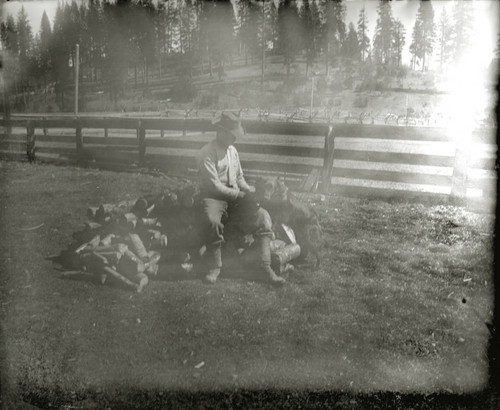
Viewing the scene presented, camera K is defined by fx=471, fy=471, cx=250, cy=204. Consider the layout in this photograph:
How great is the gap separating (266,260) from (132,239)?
1.53 meters

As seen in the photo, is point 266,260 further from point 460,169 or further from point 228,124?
point 460,169

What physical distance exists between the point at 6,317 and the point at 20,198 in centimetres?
555

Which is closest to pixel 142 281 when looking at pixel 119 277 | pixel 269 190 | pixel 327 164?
pixel 119 277

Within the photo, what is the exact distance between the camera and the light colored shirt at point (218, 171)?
513 centimetres

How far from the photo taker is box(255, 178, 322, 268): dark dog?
18.5ft

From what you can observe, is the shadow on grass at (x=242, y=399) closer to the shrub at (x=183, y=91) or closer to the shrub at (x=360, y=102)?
the shrub at (x=360, y=102)

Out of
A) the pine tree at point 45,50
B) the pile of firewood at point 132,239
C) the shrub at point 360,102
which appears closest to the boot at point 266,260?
the pile of firewood at point 132,239

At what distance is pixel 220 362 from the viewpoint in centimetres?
345

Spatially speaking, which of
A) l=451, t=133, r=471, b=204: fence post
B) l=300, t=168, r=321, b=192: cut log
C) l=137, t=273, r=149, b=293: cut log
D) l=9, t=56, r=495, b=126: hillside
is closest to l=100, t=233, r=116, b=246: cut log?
l=137, t=273, r=149, b=293: cut log

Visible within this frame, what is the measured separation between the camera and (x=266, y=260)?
16.7ft

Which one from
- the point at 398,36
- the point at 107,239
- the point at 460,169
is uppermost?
the point at 398,36

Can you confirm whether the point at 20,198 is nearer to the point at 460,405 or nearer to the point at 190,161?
the point at 190,161

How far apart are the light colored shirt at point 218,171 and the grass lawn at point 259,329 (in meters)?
0.97

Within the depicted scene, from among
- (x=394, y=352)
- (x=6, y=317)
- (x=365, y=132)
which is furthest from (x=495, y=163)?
(x=6, y=317)
